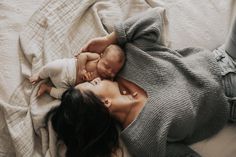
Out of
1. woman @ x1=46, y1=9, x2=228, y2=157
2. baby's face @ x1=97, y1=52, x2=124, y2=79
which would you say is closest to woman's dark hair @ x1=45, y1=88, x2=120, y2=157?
woman @ x1=46, y1=9, x2=228, y2=157

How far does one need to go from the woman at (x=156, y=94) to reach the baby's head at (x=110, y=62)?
0.11 feet

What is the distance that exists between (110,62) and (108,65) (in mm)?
13

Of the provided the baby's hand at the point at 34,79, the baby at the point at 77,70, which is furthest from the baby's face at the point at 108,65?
the baby's hand at the point at 34,79

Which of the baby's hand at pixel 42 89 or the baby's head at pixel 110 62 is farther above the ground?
the baby's head at pixel 110 62

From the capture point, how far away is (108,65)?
46.1 inches

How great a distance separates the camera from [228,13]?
1.41m

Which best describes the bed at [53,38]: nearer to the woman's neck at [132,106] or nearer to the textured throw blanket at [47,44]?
the textured throw blanket at [47,44]

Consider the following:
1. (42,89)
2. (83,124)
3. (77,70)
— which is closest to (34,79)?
(42,89)

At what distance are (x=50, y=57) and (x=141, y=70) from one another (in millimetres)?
338

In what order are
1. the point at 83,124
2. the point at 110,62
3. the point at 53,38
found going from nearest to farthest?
the point at 83,124 < the point at 110,62 < the point at 53,38

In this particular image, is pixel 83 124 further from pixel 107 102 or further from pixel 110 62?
pixel 110 62

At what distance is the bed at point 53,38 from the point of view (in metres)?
1.13

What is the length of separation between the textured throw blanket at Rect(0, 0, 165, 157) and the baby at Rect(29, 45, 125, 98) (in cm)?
4

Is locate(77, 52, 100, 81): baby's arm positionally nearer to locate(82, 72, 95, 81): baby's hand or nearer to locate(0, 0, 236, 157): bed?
locate(82, 72, 95, 81): baby's hand
